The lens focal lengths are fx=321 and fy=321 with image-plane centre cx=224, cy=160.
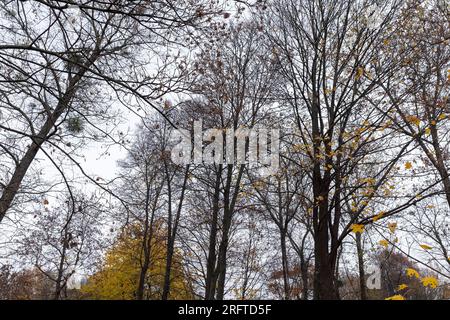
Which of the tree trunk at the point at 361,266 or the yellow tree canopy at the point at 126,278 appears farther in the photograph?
the yellow tree canopy at the point at 126,278

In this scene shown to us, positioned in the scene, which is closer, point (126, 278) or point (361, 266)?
point (361, 266)

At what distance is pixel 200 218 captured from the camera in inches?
568

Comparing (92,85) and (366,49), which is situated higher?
(366,49)

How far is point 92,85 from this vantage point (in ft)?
17.9

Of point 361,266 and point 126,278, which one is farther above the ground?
point 361,266

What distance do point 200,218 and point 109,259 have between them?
10.6 m

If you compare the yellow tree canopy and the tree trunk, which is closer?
the tree trunk

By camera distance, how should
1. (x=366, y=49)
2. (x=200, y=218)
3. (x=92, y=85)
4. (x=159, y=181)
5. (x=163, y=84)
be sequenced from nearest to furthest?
(x=163, y=84) < (x=92, y=85) < (x=366, y=49) < (x=200, y=218) < (x=159, y=181)

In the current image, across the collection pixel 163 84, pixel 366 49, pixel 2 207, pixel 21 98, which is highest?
pixel 366 49

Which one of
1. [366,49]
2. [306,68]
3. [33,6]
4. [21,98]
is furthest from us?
[306,68]
